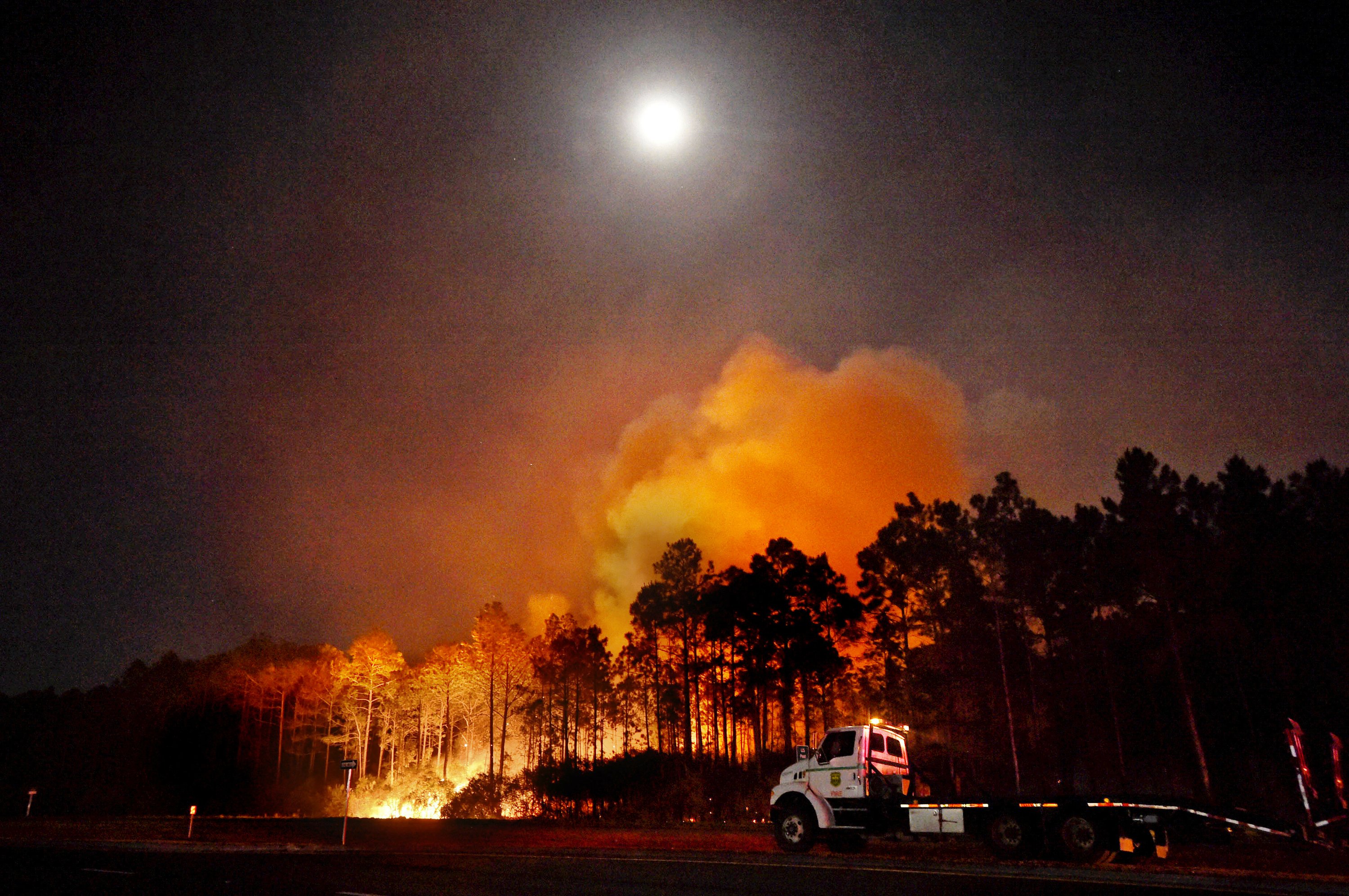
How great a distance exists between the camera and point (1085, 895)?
12859mm

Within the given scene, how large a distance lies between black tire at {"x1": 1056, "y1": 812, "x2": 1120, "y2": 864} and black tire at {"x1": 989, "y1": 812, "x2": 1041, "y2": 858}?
0.48 metres

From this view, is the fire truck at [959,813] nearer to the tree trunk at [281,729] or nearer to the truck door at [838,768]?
the truck door at [838,768]

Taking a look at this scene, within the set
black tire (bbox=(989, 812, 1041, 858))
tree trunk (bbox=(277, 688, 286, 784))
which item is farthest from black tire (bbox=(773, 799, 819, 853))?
tree trunk (bbox=(277, 688, 286, 784))

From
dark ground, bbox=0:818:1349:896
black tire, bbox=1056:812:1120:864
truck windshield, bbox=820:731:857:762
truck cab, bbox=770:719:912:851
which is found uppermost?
truck windshield, bbox=820:731:857:762

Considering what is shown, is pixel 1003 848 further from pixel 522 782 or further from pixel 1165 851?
pixel 522 782

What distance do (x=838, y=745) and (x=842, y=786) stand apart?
90 centimetres

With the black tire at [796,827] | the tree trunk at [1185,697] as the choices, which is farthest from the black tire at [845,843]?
the tree trunk at [1185,697]

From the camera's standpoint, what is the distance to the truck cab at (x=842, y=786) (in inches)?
762

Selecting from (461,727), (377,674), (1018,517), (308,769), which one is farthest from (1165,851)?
(308,769)

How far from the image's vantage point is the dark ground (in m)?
14.1

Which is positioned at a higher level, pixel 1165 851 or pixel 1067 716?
pixel 1067 716

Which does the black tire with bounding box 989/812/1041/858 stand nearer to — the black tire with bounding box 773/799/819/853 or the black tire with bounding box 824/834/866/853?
the black tire with bounding box 824/834/866/853

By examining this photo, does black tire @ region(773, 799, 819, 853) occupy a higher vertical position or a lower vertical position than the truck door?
lower

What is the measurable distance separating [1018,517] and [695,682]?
945 inches
